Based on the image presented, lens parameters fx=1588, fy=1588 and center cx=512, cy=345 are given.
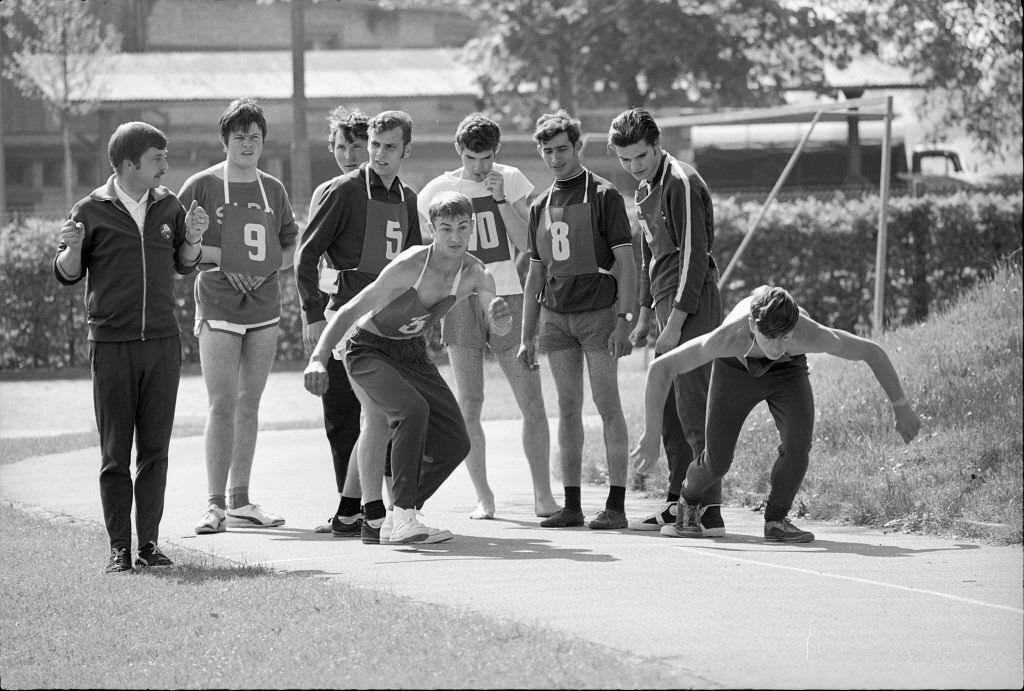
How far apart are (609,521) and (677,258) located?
1.45 m

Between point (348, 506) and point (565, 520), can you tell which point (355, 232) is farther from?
point (565, 520)

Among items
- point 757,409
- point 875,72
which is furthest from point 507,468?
point 875,72

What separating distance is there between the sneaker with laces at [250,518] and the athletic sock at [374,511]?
0.93 meters

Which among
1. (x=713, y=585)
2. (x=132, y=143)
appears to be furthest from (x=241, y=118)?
(x=713, y=585)

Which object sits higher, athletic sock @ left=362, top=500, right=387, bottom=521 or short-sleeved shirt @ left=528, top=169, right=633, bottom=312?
short-sleeved shirt @ left=528, top=169, right=633, bottom=312

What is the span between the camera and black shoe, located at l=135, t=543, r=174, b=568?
736 centimetres

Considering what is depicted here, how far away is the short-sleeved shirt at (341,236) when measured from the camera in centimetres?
838

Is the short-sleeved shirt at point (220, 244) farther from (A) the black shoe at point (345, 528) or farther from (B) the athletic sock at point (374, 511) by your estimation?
(B) the athletic sock at point (374, 511)

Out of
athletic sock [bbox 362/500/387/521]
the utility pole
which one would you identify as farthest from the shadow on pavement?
the utility pole

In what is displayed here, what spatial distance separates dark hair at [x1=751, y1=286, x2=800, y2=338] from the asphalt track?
1061mm

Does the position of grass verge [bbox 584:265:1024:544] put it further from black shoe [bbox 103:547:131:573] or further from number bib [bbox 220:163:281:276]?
black shoe [bbox 103:547:131:573]

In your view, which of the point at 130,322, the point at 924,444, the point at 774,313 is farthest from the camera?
the point at 924,444

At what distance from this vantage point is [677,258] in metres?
8.34

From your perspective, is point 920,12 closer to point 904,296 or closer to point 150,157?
point 904,296
